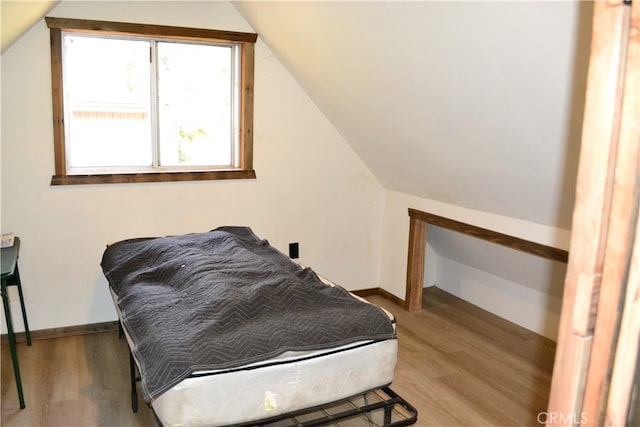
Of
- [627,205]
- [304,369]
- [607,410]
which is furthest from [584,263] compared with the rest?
[304,369]

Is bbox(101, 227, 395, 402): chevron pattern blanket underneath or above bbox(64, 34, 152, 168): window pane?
underneath

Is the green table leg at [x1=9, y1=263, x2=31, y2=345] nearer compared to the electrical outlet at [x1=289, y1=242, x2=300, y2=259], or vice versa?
the green table leg at [x1=9, y1=263, x2=31, y2=345]

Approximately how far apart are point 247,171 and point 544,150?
6.71ft

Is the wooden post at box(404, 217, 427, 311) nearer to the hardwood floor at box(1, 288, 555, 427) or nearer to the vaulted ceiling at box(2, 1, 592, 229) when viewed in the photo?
the hardwood floor at box(1, 288, 555, 427)

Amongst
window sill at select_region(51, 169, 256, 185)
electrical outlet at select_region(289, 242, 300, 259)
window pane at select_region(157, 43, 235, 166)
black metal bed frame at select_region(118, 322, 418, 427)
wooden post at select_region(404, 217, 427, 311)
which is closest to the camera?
black metal bed frame at select_region(118, 322, 418, 427)

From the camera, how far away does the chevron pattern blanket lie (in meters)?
1.87

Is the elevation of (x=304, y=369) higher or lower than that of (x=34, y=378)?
higher

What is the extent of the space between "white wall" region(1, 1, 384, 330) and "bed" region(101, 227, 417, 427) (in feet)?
3.00

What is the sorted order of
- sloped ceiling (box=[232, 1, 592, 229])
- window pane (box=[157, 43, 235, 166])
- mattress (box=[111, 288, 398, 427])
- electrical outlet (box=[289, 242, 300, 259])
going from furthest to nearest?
1. electrical outlet (box=[289, 242, 300, 259])
2. window pane (box=[157, 43, 235, 166])
3. sloped ceiling (box=[232, 1, 592, 229])
4. mattress (box=[111, 288, 398, 427])

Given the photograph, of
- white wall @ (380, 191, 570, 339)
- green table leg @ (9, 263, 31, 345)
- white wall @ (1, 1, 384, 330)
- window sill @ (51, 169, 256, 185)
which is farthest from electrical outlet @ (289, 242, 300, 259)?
green table leg @ (9, 263, 31, 345)

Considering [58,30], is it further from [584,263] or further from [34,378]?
[584,263]

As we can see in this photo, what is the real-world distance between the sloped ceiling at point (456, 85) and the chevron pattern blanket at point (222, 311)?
100 cm

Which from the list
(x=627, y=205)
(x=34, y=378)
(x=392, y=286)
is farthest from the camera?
(x=392, y=286)

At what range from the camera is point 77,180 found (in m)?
3.29
